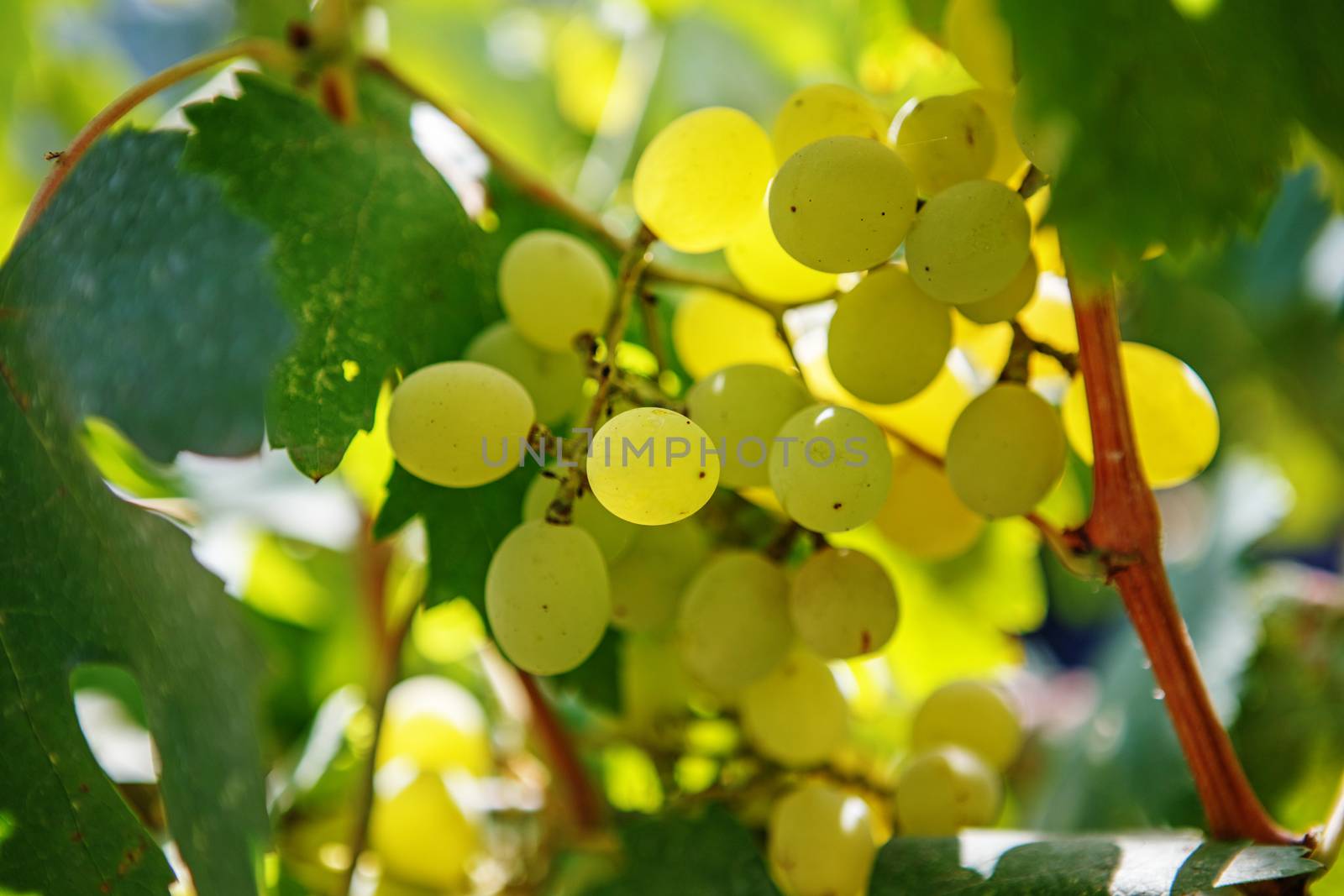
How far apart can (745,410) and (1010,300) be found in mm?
130

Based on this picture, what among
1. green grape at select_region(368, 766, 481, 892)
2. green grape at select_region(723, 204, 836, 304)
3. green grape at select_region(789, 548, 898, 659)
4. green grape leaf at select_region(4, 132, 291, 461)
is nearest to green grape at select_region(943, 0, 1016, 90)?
green grape at select_region(723, 204, 836, 304)

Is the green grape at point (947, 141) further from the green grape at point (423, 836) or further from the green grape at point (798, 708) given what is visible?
the green grape at point (423, 836)

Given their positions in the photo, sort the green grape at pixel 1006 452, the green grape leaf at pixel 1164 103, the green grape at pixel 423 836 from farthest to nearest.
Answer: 1. the green grape at pixel 423 836
2. the green grape at pixel 1006 452
3. the green grape leaf at pixel 1164 103

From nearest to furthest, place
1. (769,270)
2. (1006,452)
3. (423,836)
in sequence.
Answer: (1006,452)
(769,270)
(423,836)

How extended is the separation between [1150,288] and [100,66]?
4.06 ft

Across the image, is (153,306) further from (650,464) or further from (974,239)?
(974,239)

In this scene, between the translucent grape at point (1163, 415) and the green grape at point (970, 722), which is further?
the green grape at point (970, 722)

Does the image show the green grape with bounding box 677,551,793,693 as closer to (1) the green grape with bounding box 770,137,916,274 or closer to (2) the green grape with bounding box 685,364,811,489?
(2) the green grape with bounding box 685,364,811,489

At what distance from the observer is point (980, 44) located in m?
0.50

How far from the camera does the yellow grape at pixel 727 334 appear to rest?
613 mm

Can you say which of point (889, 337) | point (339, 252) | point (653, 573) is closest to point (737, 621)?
point (653, 573)

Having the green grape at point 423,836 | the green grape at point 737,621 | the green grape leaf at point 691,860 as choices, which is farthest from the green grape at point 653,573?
the green grape at point 423,836

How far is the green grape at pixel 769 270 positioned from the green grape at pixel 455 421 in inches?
6.6

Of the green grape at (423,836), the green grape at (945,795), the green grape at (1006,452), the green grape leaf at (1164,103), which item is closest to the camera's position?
the green grape leaf at (1164,103)
